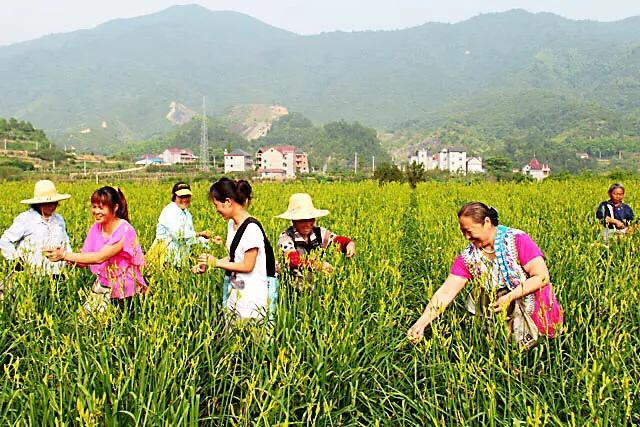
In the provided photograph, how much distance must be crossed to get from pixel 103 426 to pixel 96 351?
482 mm

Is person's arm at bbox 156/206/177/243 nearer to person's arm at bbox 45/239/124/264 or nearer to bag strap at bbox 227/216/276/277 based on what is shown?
person's arm at bbox 45/239/124/264

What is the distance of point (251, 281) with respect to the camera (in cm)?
345

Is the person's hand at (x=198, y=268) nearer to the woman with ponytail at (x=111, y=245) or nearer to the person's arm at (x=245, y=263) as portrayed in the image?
the person's arm at (x=245, y=263)

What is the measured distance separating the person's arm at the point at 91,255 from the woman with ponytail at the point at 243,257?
0.65 meters

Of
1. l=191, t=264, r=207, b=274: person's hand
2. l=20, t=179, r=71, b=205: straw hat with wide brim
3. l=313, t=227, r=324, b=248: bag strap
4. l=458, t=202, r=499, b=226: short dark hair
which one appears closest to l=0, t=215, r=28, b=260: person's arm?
l=20, t=179, r=71, b=205: straw hat with wide brim

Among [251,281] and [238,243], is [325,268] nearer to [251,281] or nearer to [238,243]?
[251,281]

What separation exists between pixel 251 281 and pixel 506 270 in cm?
152

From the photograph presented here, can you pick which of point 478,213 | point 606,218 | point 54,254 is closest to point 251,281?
point 54,254

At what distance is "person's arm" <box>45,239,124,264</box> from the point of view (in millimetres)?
3431

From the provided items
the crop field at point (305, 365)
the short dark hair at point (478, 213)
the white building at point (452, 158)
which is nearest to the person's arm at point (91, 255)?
the crop field at point (305, 365)

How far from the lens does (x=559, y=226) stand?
7977 mm

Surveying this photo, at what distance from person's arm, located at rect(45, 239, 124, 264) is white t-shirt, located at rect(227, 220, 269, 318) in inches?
31.1

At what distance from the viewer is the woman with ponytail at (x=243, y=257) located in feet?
11.1

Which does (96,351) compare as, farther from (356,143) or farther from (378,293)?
(356,143)
